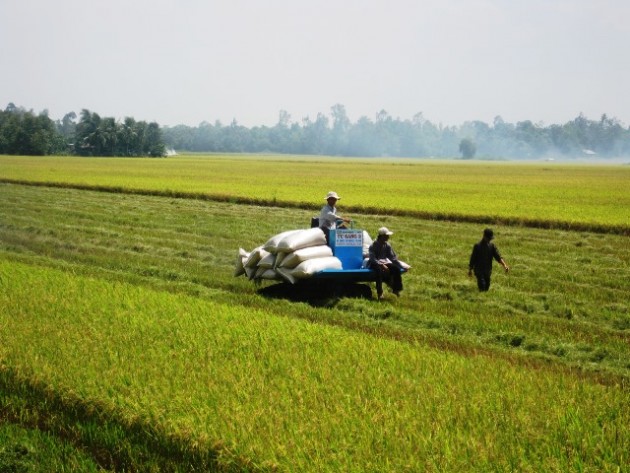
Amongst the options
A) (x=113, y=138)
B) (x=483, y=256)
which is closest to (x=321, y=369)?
(x=483, y=256)

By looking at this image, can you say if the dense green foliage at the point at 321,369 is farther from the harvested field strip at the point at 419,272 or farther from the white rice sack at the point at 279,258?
the white rice sack at the point at 279,258

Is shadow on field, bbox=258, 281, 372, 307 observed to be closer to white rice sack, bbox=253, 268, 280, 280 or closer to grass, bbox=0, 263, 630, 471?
white rice sack, bbox=253, 268, 280, 280

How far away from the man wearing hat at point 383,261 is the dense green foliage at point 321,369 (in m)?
0.35

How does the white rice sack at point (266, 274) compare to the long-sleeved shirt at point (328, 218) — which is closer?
the white rice sack at point (266, 274)

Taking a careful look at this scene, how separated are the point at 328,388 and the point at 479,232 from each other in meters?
15.6

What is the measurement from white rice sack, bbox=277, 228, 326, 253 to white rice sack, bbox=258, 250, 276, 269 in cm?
41

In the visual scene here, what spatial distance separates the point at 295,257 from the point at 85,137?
11233 centimetres

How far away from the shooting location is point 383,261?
39.5ft

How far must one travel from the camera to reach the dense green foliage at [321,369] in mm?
5621

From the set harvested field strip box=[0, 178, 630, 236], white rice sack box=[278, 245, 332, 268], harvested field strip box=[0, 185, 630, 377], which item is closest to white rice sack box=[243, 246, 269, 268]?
harvested field strip box=[0, 185, 630, 377]

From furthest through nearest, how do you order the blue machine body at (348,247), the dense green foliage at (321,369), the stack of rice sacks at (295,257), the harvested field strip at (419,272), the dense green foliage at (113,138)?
the dense green foliage at (113,138) → the blue machine body at (348,247) → the stack of rice sacks at (295,257) → the harvested field strip at (419,272) → the dense green foliage at (321,369)

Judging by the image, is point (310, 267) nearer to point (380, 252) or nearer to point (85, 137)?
point (380, 252)

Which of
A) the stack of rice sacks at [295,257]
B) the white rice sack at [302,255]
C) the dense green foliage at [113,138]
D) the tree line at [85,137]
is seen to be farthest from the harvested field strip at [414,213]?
the dense green foliage at [113,138]

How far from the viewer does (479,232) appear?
2183 centimetres
